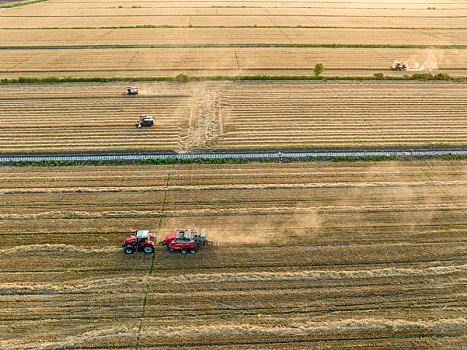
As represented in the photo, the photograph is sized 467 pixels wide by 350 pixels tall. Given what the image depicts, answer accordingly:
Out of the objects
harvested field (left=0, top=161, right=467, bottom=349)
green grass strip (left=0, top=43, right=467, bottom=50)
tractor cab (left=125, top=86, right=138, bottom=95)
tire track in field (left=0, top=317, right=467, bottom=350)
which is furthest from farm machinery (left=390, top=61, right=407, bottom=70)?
tire track in field (left=0, top=317, right=467, bottom=350)

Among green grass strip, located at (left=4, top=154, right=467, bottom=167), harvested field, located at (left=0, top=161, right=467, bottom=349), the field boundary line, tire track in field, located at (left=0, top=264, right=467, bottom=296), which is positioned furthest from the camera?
the field boundary line

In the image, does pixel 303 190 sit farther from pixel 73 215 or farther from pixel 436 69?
pixel 436 69

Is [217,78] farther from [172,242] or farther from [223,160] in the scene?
[172,242]

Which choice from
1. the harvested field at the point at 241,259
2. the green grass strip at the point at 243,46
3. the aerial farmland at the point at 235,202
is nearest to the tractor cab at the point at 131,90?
the aerial farmland at the point at 235,202

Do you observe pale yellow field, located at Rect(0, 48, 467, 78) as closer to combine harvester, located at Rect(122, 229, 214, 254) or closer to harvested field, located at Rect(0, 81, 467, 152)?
harvested field, located at Rect(0, 81, 467, 152)

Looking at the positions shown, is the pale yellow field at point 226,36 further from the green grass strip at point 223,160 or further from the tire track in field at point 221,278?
the tire track in field at point 221,278

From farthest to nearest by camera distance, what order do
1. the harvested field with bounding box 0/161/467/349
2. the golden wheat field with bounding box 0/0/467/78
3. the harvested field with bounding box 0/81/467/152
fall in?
1. the golden wheat field with bounding box 0/0/467/78
2. the harvested field with bounding box 0/81/467/152
3. the harvested field with bounding box 0/161/467/349

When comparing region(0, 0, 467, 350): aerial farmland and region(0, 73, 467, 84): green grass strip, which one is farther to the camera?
region(0, 73, 467, 84): green grass strip
